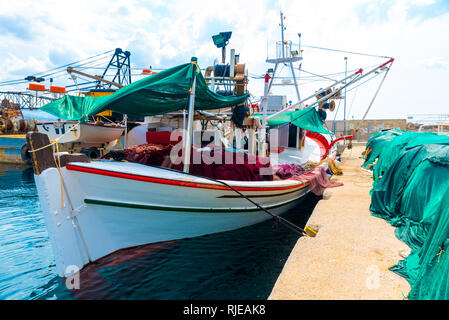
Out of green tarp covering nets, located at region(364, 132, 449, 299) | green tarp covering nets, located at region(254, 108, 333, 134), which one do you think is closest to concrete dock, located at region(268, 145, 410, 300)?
green tarp covering nets, located at region(364, 132, 449, 299)

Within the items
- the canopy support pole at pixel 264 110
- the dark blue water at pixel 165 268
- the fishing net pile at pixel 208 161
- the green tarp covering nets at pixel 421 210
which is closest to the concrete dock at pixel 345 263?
the green tarp covering nets at pixel 421 210

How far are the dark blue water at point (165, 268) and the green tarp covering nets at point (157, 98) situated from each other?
2947mm

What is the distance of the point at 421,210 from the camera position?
4824 mm

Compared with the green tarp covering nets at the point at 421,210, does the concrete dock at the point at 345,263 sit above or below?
below

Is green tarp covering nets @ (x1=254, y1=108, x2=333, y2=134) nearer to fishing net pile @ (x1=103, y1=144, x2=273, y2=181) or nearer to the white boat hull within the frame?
fishing net pile @ (x1=103, y1=144, x2=273, y2=181)

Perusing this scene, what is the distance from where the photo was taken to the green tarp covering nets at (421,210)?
8.49 ft

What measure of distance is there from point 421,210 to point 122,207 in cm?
545

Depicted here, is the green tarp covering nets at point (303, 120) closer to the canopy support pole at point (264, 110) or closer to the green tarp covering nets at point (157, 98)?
the canopy support pole at point (264, 110)

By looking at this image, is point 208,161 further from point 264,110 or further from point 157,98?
point 264,110

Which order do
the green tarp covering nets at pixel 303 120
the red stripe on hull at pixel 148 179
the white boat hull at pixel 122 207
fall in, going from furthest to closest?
1. the green tarp covering nets at pixel 303 120
2. the red stripe on hull at pixel 148 179
3. the white boat hull at pixel 122 207

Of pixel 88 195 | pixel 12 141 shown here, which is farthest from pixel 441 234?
pixel 12 141

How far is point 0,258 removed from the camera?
16.9 ft
